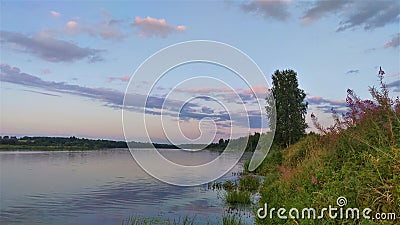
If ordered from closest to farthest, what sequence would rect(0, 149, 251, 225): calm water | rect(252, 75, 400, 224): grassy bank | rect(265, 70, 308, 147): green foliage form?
rect(252, 75, 400, 224): grassy bank
rect(0, 149, 251, 225): calm water
rect(265, 70, 308, 147): green foliage

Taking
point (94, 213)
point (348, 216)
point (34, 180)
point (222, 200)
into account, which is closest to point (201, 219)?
point (222, 200)

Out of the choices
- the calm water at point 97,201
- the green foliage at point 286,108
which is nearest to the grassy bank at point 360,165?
the calm water at point 97,201

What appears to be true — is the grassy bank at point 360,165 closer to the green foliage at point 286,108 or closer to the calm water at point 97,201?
the calm water at point 97,201

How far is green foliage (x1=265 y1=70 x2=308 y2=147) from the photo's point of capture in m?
37.5

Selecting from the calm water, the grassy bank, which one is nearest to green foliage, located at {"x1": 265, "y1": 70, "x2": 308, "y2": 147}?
the calm water

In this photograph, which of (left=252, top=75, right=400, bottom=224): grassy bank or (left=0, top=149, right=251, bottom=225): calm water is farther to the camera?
(left=0, top=149, right=251, bottom=225): calm water

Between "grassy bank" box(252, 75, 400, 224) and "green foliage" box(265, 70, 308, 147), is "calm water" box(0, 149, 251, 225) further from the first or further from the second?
"green foliage" box(265, 70, 308, 147)

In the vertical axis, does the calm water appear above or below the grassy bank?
below

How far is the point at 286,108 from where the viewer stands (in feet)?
127

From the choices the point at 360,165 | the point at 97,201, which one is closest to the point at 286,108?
the point at 97,201

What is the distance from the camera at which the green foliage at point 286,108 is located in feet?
123

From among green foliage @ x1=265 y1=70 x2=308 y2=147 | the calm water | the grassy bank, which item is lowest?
the calm water

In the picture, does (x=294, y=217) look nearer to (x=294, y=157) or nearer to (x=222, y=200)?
(x=294, y=157)

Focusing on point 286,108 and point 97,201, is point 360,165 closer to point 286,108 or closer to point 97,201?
point 97,201
